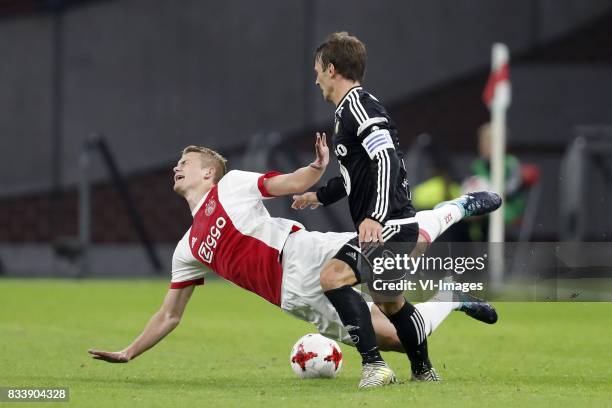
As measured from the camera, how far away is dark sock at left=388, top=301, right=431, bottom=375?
6.53 m

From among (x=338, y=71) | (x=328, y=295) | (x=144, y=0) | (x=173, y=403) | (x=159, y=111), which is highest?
(x=144, y=0)

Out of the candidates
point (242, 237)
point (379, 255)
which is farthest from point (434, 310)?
point (242, 237)

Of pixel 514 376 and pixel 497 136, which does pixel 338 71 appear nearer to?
pixel 514 376

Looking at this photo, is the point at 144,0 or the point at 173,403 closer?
the point at 173,403

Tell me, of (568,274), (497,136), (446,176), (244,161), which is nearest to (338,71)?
(568,274)

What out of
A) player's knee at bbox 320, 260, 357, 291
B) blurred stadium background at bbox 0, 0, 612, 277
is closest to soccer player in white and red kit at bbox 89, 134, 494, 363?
player's knee at bbox 320, 260, 357, 291

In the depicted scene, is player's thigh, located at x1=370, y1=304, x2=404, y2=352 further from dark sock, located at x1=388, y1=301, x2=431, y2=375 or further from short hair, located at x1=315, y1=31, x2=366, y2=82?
Result: short hair, located at x1=315, y1=31, x2=366, y2=82

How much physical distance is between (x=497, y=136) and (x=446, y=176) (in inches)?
92.0

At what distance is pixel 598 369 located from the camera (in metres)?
7.46

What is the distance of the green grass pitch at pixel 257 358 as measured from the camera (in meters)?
6.09

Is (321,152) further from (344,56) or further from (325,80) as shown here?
(344,56)

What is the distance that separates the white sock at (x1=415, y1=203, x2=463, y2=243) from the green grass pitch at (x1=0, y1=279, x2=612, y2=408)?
70 cm

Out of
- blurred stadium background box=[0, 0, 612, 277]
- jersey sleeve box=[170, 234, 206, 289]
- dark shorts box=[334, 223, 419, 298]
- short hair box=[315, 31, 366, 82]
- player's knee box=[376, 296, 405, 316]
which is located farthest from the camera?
blurred stadium background box=[0, 0, 612, 277]

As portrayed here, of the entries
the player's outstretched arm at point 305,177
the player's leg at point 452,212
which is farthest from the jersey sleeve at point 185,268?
the player's leg at point 452,212
